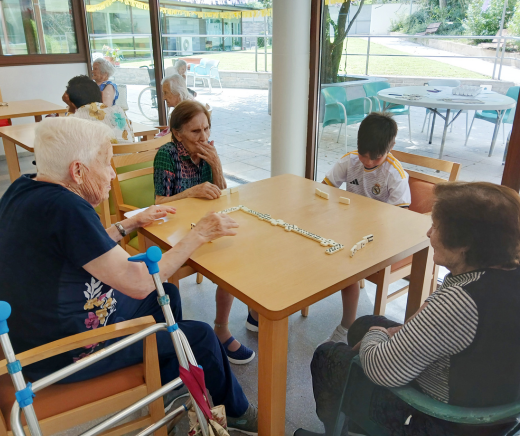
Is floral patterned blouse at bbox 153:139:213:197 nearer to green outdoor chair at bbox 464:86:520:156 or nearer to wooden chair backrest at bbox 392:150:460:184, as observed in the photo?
wooden chair backrest at bbox 392:150:460:184

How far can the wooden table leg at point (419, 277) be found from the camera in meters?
1.83

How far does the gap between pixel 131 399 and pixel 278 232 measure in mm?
796

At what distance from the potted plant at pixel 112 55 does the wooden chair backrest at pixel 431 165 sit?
171 inches

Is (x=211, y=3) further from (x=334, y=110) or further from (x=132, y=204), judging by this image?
(x=132, y=204)

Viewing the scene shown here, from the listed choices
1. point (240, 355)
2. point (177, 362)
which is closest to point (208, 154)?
point (240, 355)

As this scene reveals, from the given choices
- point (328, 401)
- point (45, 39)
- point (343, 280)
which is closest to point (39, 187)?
point (343, 280)

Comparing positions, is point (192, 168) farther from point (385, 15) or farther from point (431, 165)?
point (385, 15)

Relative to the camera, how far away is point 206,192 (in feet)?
6.84

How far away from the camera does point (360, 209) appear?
6.43ft

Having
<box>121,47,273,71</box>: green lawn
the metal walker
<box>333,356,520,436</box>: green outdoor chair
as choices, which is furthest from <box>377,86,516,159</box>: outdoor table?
the metal walker

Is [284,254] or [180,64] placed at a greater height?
[180,64]

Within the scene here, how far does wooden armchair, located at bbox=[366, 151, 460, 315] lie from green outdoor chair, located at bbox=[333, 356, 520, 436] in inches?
32.4

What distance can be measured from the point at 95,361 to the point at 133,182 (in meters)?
1.52

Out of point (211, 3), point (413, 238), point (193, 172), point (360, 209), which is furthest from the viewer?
point (211, 3)
